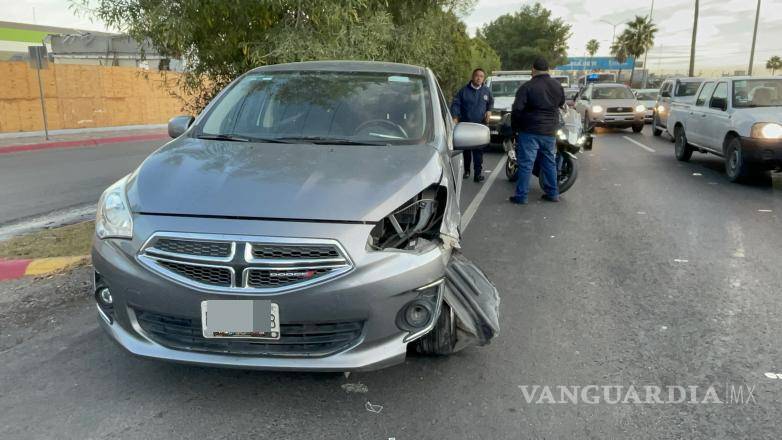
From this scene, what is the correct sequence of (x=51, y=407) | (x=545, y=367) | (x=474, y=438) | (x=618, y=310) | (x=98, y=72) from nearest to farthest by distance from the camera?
(x=474, y=438)
(x=51, y=407)
(x=545, y=367)
(x=618, y=310)
(x=98, y=72)

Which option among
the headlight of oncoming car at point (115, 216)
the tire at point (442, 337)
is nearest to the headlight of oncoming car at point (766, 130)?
the tire at point (442, 337)

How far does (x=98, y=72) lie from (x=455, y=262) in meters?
22.0

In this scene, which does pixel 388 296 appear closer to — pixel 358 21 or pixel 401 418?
pixel 401 418

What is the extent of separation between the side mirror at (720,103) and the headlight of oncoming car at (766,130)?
1.17 metres

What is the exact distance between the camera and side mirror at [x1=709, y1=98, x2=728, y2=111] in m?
10.1

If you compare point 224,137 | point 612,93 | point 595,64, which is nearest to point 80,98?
point 612,93

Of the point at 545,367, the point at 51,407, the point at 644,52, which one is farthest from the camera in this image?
the point at 644,52

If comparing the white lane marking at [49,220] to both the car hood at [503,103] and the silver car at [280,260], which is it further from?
the car hood at [503,103]

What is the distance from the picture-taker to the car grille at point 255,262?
8.72 feet

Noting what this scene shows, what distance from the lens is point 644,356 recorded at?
140 inches

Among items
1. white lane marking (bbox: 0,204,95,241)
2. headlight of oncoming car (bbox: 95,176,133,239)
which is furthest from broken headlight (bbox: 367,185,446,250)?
white lane marking (bbox: 0,204,95,241)

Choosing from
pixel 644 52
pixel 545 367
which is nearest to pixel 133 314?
pixel 545 367

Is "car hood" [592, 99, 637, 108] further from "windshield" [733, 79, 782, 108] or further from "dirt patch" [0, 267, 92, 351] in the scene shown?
"dirt patch" [0, 267, 92, 351]

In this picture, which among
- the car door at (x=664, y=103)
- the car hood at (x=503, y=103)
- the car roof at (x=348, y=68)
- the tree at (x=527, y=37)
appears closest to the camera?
the car roof at (x=348, y=68)
